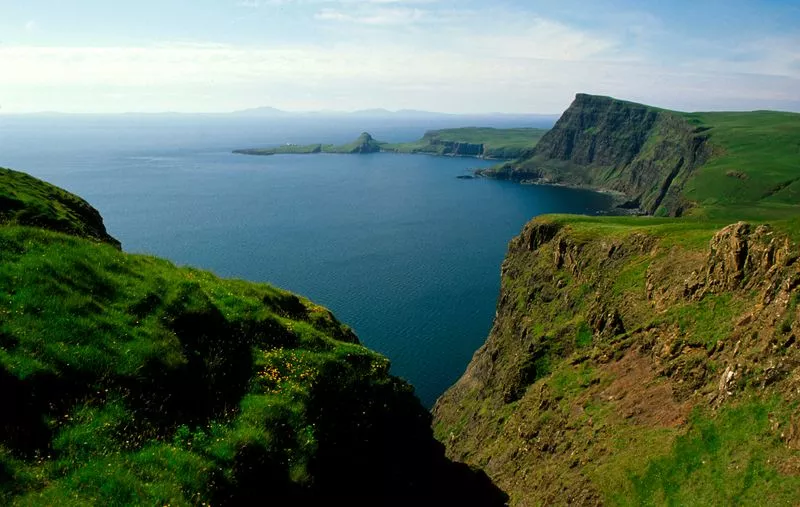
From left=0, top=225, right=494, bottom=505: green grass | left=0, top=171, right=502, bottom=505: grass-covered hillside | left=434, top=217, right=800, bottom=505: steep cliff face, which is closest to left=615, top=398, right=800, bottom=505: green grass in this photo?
left=434, top=217, right=800, bottom=505: steep cliff face

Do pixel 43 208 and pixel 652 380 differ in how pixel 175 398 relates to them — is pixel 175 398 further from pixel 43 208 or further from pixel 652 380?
pixel 652 380

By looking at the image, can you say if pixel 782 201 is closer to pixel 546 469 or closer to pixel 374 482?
pixel 546 469

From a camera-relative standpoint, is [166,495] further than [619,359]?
No

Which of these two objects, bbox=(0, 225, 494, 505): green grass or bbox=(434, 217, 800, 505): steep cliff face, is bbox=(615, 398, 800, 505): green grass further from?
bbox=(0, 225, 494, 505): green grass

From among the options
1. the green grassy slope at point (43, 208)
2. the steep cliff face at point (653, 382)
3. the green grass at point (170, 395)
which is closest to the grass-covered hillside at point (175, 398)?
the green grass at point (170, 395)

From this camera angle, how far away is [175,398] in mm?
19078

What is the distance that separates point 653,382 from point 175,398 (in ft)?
121

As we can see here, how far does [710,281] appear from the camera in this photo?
1758 inches

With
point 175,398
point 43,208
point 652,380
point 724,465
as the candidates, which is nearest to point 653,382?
point 652,380

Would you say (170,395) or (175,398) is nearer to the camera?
(170,395)

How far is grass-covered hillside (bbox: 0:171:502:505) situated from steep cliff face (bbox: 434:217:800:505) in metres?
15.3

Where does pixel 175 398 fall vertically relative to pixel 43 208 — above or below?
below

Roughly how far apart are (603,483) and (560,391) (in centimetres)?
1526

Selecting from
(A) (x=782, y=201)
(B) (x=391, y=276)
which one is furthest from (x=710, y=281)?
(A) (x=782, y=201)
